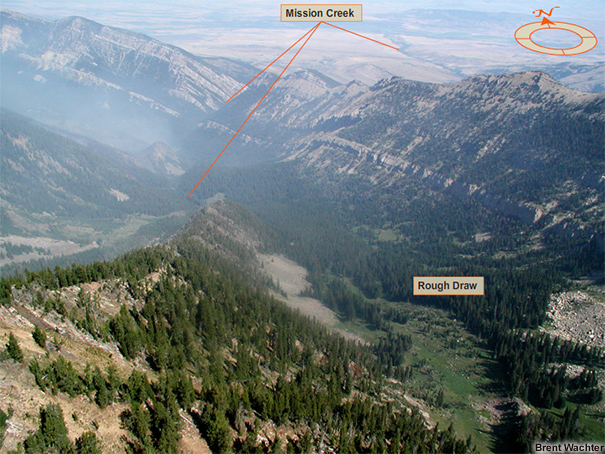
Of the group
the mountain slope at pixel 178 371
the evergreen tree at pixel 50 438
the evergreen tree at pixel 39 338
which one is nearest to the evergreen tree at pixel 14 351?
the mountain slope at pixel 178 371

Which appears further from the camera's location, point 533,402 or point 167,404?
point 533,402

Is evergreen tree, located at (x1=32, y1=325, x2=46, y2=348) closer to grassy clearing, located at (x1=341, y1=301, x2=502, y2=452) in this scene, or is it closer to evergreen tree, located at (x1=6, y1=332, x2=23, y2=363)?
evergreen tree, located at (x1=6, y1=332, x2=23, y2=363)

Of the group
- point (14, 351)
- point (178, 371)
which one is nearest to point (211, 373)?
point (178, 371)

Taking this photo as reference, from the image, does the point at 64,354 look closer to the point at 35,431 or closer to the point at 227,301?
the point at 35,431

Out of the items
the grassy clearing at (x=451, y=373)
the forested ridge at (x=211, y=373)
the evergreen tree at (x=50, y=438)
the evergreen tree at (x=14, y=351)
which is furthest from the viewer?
the grassy clearing at (x=451, y=373)

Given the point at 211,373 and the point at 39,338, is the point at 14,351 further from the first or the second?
the point at 211,373

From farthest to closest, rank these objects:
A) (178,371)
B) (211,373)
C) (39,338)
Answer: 1. (211,373)
2. (178,371)
3. (39,338)

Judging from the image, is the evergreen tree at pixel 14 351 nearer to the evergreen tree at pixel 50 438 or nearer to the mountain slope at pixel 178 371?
the mountain slope at pixel 178 371

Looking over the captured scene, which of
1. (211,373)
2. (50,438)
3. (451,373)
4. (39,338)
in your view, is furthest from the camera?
(451,373)

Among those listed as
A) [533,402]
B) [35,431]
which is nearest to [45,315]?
[35,431]

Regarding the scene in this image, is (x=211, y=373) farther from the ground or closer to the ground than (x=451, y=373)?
farther from the ground

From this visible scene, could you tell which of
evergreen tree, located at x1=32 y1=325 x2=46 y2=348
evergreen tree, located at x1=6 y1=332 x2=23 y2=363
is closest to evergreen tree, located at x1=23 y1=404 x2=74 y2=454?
evergreen tree, located at x1=6 y1=332 x2=23 y2=363
